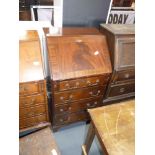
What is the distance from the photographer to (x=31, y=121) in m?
1.85

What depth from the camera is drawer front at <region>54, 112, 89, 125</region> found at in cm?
193

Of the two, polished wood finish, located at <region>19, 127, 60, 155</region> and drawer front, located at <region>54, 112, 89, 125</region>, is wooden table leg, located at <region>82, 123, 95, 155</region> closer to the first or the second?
polished wood finish, located at <region>19, 127, 60, 155</region>

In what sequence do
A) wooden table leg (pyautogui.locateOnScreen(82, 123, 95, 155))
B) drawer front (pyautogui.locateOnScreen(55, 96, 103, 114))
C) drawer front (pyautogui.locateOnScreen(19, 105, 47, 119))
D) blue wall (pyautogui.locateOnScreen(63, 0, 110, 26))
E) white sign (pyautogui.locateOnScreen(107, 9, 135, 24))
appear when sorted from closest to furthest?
wooden table leg (pyautogui.locateOnScreen(82, 123, 95, 155)), drawer front (pyautogui.locateOnScreen(19, 105, 47, 119)), drawer front (pyautogui.locateOnScreen(55, 96, 103, 114)), blue wall (pyautogui.locateOnScreen(63, 0, 110, 26)), white sign (pyautogui.locateOnScreen(107, 9, 135, 24))

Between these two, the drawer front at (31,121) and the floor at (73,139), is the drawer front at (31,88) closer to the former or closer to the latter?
the drawer front at (31,121)

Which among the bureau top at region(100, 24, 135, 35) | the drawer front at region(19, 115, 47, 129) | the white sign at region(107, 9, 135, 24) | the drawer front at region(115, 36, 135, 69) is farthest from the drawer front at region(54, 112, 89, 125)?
the white sign at region(107, 9, 135, 24)

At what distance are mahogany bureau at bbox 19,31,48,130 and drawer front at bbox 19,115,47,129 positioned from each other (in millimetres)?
110

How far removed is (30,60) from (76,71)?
0.43 m

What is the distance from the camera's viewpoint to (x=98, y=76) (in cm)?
175

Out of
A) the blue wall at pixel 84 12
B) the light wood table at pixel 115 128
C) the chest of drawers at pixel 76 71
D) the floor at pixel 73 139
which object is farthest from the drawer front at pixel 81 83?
the blue wall at pixel 84 12

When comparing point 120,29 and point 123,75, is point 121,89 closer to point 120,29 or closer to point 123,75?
point 123,75

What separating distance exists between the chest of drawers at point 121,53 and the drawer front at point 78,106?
167mm
